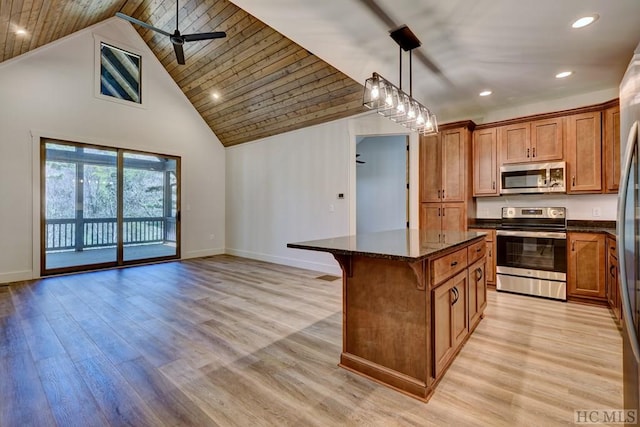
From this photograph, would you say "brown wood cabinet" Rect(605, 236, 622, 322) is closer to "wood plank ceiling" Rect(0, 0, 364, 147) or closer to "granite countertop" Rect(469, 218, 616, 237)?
"granite countertop" Rect(469, 218, 616, 237)

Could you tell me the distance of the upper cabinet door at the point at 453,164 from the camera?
4.25 metres

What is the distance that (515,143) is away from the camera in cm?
408

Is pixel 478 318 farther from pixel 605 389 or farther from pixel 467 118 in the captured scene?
pixel 467 118

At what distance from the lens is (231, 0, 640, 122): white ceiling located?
2.21 m

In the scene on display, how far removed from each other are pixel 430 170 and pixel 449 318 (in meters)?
2.90

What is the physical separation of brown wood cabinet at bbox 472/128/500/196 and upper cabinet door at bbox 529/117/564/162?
0.45m

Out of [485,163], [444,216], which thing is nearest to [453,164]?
[485,163]

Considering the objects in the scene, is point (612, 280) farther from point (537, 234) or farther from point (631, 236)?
point (631, 236)

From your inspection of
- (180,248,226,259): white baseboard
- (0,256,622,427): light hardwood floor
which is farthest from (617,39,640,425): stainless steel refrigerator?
(180,248,226,259): white baseboard

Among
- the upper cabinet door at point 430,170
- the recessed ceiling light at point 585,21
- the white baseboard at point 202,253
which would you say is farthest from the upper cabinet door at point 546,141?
the white baseboard at point 202,253

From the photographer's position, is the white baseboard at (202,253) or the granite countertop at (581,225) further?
the white baseboard at (202,253)

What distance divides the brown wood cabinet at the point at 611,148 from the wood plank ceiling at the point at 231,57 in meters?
3.02

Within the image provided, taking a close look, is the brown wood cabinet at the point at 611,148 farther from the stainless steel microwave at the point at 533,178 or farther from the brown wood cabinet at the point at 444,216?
the brown wood cabinet at the point at 444,216

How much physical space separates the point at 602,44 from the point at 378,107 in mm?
2115
